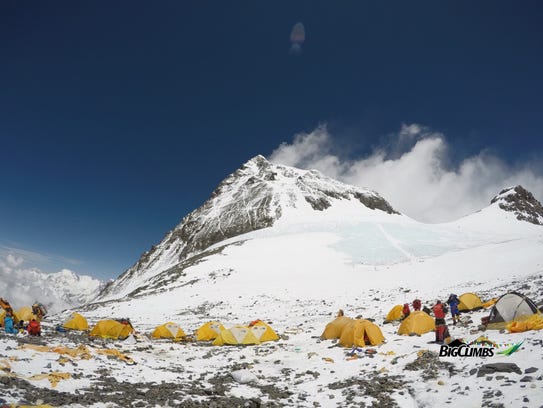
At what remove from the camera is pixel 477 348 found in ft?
48.5

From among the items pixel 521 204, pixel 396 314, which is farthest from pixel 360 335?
pixel 521 204

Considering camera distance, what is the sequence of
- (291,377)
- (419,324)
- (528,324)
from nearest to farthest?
1. (528,324)
2. (291,377)
3. (419,324)

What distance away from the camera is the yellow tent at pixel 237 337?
24.3m

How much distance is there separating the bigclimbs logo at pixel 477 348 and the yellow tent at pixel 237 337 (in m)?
12.9

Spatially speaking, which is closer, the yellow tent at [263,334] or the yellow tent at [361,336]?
the yellow tent at [361,336]

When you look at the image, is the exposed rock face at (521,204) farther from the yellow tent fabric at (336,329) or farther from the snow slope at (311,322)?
the yellow tent fabric at (336,329)

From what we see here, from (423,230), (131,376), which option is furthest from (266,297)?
(423,230)

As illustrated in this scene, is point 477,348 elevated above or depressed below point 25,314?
below

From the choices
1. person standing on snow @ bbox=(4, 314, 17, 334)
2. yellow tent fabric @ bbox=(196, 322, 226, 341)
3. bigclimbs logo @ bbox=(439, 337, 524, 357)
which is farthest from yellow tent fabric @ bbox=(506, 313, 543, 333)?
person standing on snow @ bbox=(4, 314, 17, 334)

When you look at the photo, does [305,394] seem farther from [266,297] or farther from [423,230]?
[423,230]

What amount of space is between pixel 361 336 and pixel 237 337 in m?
8.91

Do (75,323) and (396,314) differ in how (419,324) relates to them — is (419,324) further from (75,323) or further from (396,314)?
(75,323)

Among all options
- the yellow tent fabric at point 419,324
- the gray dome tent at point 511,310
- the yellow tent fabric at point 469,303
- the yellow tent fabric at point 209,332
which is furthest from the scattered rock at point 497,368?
the yellow tent fabric at point 209,332

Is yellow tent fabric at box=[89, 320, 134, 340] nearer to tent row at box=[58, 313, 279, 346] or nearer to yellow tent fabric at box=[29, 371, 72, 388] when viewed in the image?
tent row at box=[58, 313, 279, 346]
